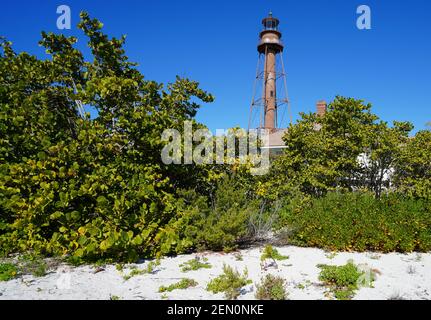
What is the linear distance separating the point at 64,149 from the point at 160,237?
232 cm

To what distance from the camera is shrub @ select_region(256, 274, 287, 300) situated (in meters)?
4.15

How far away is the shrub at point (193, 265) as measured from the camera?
5369 mm

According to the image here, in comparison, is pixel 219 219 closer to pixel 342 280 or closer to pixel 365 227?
pixel 342 280

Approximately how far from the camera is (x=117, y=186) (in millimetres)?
5977

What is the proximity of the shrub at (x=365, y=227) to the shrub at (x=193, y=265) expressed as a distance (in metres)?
2.44

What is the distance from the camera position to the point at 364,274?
4.68 m

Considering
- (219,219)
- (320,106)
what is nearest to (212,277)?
(219,219)

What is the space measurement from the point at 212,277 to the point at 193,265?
1.85 feet

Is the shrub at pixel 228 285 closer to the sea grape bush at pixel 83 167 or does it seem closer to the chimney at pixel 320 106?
the sea grape bush at pixel 83 167

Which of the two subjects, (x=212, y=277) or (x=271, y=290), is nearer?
(x=271, y=290)

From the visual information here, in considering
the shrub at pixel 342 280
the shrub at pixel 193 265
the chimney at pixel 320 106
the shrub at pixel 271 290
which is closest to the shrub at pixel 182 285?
the shrub at pixel 193 265
